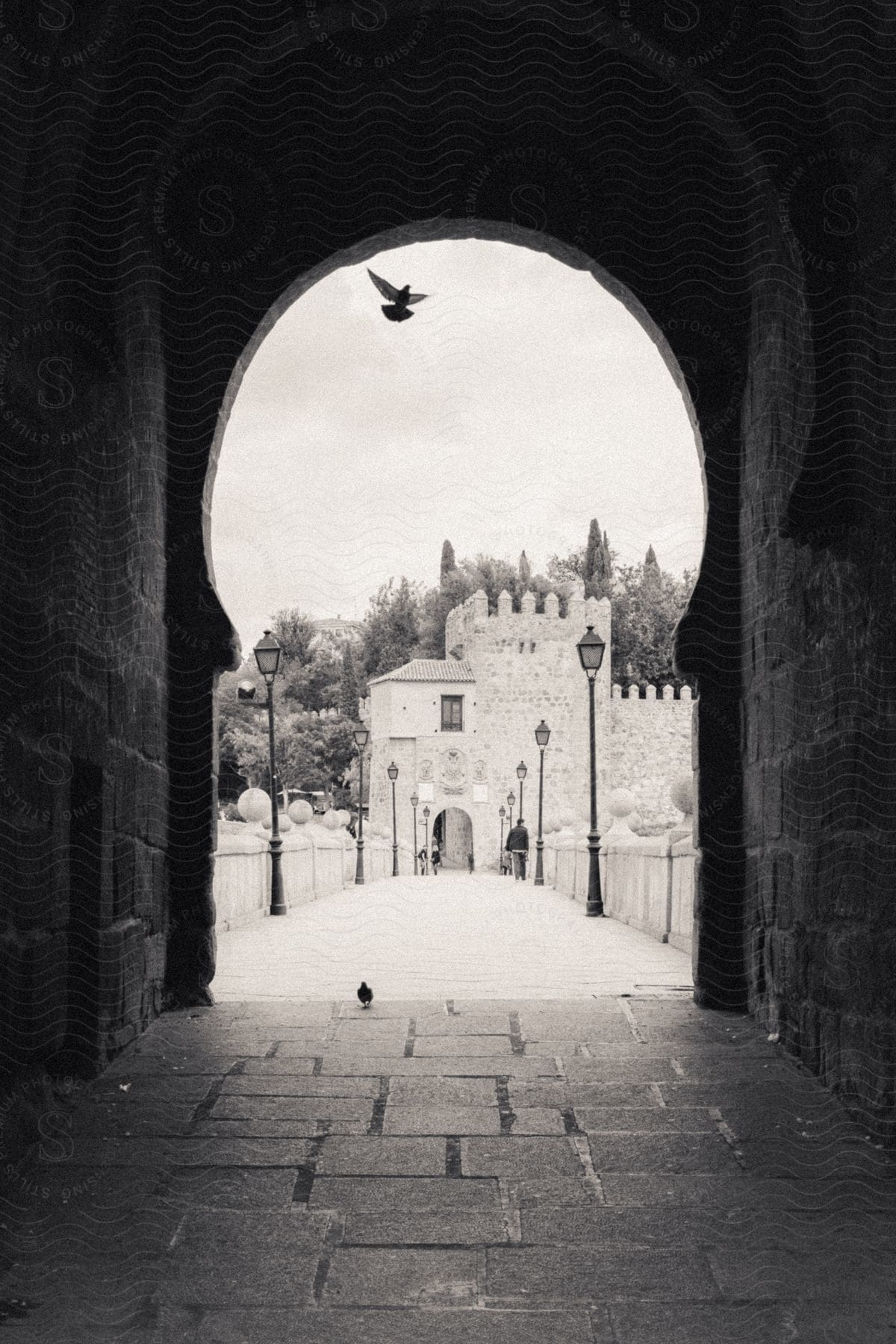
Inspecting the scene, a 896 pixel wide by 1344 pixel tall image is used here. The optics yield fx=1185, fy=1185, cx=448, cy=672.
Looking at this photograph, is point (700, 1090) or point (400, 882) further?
point (400, 882)

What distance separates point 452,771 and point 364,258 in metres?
38.9

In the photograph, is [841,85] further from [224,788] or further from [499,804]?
[499,804]

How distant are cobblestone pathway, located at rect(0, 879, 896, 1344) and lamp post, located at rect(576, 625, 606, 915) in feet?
24.5

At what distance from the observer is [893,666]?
3070 millimetres

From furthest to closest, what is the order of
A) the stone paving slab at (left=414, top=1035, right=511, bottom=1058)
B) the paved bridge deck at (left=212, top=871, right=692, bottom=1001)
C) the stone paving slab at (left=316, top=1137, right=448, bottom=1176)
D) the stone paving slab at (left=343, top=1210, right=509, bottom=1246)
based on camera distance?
1. the paved bridge deck at (left=212, top=871, right=692, bottom=1001)
2. the stone paving slab at (left=414, top=1035, right=511, bottom=1058)
3. the stone paving slab at (left=316, top=1137, right=448, bottom=1176)
4. the stone paving slab at (left=343, top=1210, right=509, bottom=1246)

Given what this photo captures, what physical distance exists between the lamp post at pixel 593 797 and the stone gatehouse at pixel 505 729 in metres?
29.3

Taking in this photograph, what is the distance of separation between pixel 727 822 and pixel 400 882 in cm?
1923

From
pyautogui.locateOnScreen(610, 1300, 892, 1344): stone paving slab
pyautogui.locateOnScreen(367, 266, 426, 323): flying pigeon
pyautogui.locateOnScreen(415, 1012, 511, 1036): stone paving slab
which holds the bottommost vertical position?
pyautogui.locateOnScreen(415, 1012, 511, 1036): stone paving slab

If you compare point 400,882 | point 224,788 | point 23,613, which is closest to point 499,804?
point 400,882

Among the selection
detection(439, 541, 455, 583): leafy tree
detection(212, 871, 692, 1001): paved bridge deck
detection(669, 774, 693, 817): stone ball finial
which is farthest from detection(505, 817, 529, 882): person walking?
detection(439, 541, 455, 583): leafy tree

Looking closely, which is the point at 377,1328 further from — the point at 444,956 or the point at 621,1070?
the point at 444,956

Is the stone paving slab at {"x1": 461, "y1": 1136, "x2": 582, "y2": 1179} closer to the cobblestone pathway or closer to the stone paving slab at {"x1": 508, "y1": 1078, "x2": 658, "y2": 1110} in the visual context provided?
the cobblestone pathway

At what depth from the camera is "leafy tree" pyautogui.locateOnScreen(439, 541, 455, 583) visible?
56.0 meters

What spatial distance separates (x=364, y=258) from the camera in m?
5.20
